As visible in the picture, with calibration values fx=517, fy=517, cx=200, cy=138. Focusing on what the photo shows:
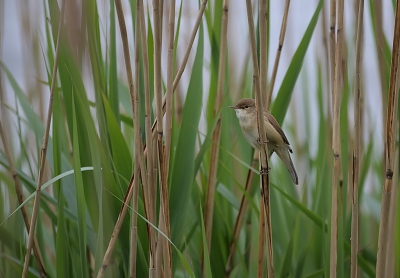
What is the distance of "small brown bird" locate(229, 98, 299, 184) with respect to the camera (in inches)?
71.2

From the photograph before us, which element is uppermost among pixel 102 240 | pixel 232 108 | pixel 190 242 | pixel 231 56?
pixel 231 56

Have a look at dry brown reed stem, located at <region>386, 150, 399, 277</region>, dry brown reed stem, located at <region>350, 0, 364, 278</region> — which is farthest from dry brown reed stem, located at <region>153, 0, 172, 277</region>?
dry brown reed stem, located at <region>386, 150, 399, 277</region>

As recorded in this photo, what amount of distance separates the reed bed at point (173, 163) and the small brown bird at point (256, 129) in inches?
2.6

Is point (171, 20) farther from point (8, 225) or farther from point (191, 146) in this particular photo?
point (8, 225)

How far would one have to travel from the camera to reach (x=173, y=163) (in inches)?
62.8

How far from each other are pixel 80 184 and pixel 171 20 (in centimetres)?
53

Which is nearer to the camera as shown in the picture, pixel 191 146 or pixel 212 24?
pixel 191 146

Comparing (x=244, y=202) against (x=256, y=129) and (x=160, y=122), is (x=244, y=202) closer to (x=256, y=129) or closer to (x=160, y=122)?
(x=256, y=129)

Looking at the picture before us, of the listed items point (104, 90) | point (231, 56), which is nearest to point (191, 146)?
point (104, 90)

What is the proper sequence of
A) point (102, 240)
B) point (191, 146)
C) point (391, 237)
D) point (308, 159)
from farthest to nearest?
point (308, 159), point (191, 146), point (391, 237), point (102, 240)

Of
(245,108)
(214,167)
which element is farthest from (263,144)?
(245,108)

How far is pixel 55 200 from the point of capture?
1678 millimetres

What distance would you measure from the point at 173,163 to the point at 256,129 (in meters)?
0.36

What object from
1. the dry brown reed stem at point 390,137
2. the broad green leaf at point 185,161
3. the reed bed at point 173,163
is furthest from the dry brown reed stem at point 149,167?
the dry brown reed stem at point 390,137
